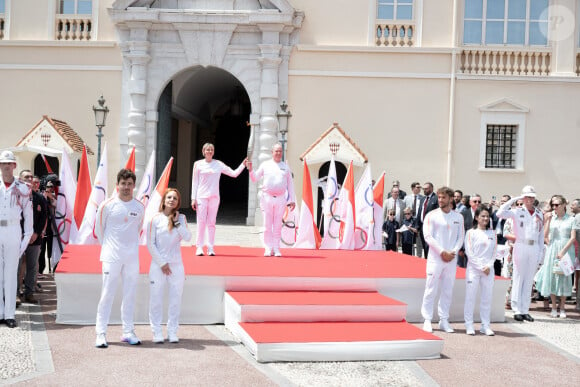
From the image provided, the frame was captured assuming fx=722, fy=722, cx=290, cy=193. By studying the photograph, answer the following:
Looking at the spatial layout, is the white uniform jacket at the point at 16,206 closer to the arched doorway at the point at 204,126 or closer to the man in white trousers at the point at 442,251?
the man in white trousers at the point at 442,251

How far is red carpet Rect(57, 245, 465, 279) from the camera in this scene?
10180mm

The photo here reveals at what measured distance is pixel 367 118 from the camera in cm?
2327

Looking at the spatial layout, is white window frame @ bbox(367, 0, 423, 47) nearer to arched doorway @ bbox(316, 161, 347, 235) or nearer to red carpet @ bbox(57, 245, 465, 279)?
arched doorway @ bbox(316, 161, 347, 235)

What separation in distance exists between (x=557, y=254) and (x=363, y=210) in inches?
204

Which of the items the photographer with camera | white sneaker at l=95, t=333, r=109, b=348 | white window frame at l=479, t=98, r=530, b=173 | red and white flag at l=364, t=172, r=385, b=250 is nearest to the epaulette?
white sneaker at l=95, t=333, r=109, b=348

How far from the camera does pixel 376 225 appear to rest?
15961 millimetres

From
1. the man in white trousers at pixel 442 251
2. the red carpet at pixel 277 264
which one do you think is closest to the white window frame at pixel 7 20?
the red carpet at pixel 277 264

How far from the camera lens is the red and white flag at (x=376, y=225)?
15.7 metres

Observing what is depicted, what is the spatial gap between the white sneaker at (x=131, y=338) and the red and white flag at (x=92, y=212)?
21.6 feet

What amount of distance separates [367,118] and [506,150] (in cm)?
463

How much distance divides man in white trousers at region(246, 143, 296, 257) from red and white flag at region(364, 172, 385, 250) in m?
3.60

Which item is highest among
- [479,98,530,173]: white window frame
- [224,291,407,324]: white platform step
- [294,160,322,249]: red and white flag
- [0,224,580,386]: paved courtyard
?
[479,98,530,173]: white window frame

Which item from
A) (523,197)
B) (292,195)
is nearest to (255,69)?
(292,195)

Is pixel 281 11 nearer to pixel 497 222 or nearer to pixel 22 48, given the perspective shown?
pixel 22 48
